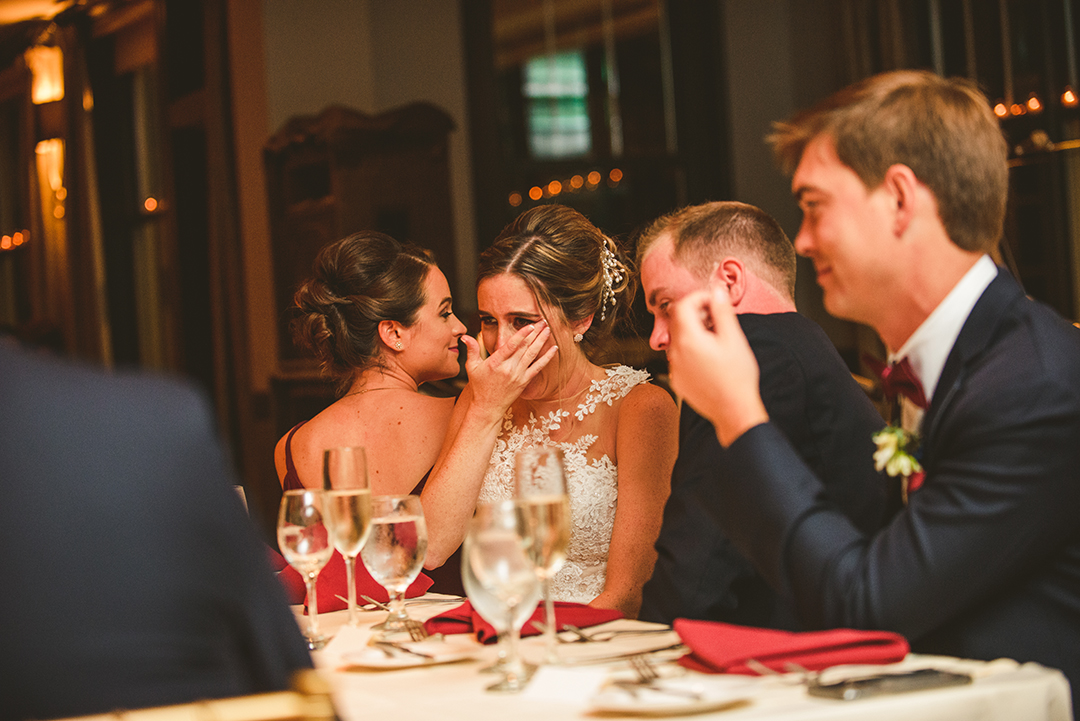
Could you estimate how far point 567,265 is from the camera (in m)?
2.44

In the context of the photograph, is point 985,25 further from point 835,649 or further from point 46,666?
point 46,666

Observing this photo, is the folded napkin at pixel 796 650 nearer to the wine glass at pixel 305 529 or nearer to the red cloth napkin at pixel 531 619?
the red cloth napkin at pixel 531 619

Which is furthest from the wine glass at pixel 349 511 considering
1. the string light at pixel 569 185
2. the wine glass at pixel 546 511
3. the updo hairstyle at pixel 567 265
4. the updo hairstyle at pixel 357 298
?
the string light at pixel 569 185

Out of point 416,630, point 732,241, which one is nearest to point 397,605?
point 416,630

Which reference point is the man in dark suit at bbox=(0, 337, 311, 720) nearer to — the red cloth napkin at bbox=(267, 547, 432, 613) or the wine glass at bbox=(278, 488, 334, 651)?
the wine glass at bbox=(278, 488, 334, 651)

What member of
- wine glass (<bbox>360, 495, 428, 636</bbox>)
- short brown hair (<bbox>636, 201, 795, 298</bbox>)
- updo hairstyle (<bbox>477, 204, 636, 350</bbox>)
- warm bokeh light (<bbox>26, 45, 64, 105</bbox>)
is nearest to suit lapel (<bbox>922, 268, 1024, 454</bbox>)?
short brown hair (<bbox>636, 201, 795, 298</bbox>)

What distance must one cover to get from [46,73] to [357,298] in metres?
7.15

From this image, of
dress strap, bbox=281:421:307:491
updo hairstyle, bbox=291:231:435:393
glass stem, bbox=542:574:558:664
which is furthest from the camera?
updo hairstyle, bbox=291:231:435:393

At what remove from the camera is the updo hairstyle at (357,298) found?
2703 millimetres

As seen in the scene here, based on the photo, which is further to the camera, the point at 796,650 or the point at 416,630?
the point at 416,630

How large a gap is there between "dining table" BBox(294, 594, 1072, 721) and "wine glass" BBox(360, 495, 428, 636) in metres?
0.15

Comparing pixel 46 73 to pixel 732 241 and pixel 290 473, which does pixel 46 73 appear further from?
pixel 732 241

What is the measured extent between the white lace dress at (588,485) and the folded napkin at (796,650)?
40.8 inches

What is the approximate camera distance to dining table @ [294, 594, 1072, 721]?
104 centimetres
